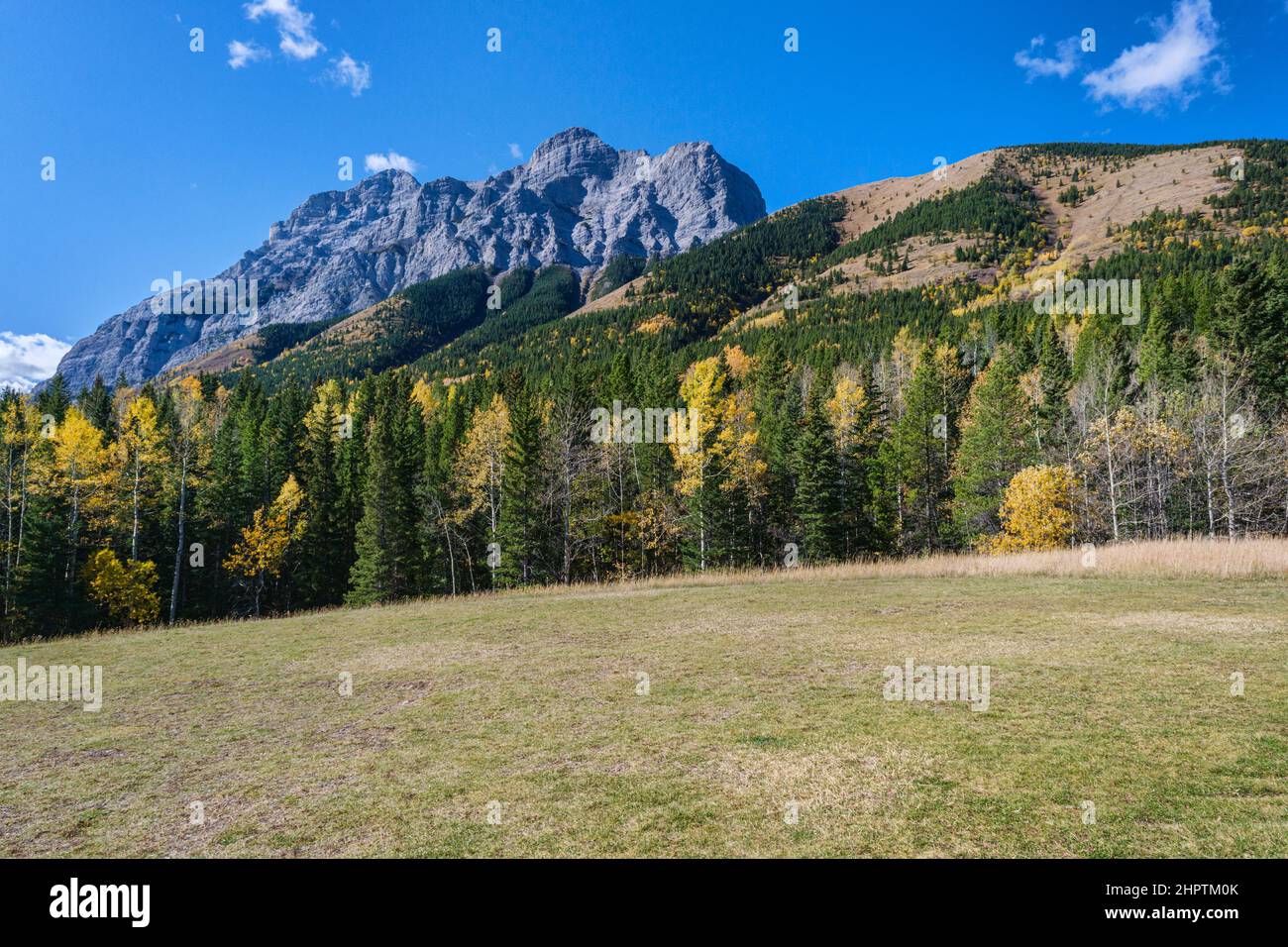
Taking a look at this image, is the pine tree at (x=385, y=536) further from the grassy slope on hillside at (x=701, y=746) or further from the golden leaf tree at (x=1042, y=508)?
the golden leaf tree at (x=1042, y=508)

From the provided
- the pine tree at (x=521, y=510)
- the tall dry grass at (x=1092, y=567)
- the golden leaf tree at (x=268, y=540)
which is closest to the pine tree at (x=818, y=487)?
the tall dry grass at (x=1092, y=567)

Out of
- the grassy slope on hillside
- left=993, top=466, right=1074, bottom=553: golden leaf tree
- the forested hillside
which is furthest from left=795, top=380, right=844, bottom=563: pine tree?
the grassy slope on hillside

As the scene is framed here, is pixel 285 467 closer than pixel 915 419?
No

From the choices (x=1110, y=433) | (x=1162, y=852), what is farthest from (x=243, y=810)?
(x=1110, y=433)

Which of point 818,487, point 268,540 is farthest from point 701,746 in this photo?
point 268,540

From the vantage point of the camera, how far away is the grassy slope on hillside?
629 cm

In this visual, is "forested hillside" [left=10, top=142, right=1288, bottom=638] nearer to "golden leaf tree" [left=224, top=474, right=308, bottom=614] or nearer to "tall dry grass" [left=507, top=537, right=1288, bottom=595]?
"golden leaf tree" [left=224, top=474, right=308, bottom=614]

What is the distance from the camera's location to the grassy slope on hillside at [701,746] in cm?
629

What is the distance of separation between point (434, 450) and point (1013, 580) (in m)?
57.4

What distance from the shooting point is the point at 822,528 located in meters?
52.0

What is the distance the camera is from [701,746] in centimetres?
902

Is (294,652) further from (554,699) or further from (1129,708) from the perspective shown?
(1129,708)

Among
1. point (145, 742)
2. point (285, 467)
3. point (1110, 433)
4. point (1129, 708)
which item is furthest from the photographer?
point (285, 467)
